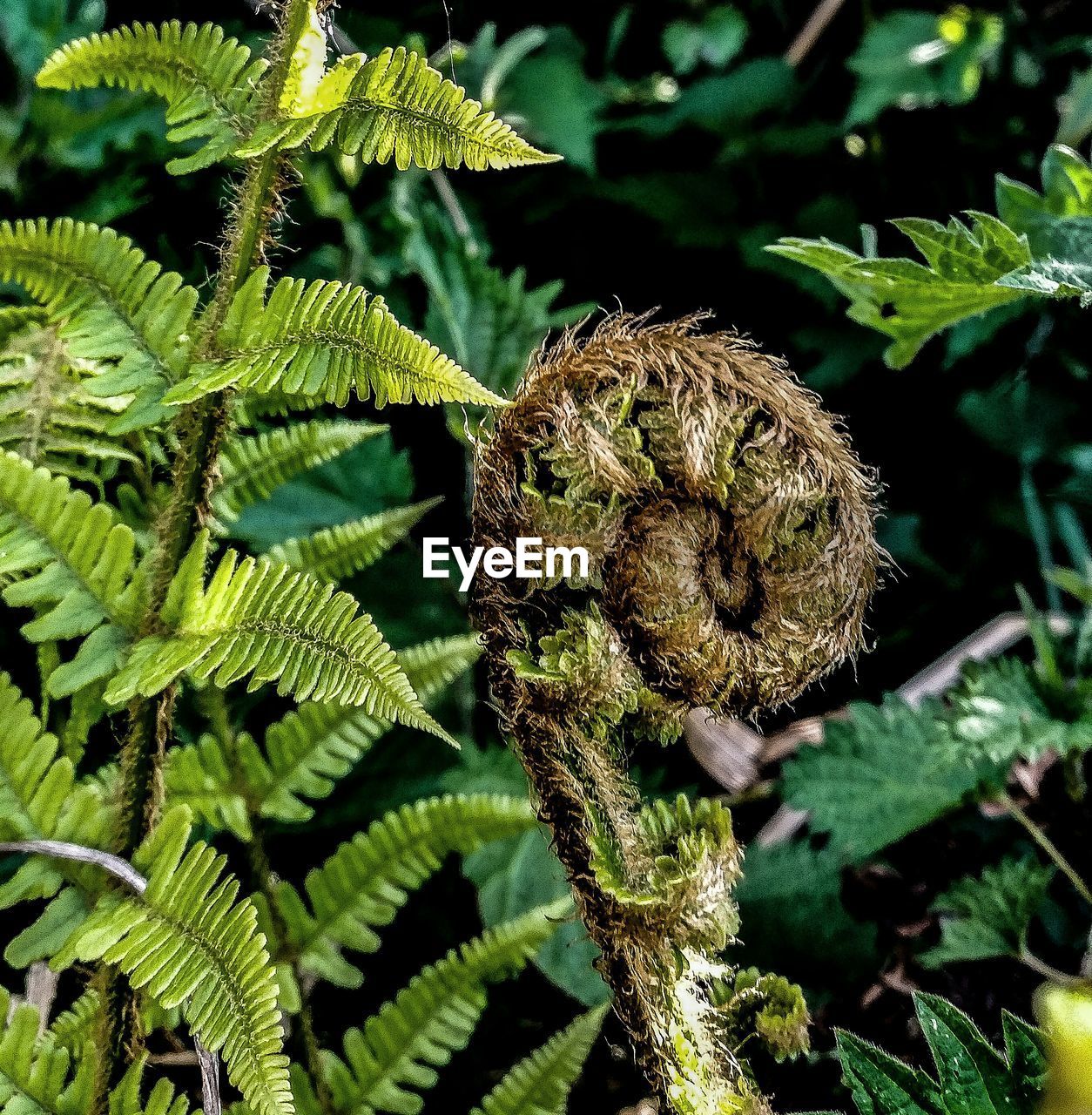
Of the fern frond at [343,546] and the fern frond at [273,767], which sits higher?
the fern frond at [343,546]

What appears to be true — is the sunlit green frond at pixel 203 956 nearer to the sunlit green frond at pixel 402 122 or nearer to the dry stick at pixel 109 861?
the dry stick at pixel 109 861

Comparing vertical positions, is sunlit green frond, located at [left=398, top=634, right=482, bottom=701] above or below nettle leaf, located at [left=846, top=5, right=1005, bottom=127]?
below

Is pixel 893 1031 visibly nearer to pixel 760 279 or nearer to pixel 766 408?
pixel 766 408

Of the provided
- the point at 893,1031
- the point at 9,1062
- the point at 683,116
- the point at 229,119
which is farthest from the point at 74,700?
the point at 683,116

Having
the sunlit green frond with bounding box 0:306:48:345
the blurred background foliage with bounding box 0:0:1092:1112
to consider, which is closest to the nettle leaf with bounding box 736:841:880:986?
the blurred background foliage with bounding box 0:0:1092:1112

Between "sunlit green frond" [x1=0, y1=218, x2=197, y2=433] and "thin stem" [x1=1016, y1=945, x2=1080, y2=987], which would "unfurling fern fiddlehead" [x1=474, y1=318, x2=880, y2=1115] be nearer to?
"sunlit green frond" [x1=0, y1=218, x2=197, y2=433]

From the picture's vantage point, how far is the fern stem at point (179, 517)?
72 centimetres

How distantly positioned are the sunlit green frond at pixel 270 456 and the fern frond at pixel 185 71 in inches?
10.5

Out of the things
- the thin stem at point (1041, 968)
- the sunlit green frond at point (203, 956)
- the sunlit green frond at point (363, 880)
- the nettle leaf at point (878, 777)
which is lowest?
the thin stem at point (1041, 968)

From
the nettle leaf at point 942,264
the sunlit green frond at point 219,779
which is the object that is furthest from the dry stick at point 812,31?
the sunlit green frond at point 219,779

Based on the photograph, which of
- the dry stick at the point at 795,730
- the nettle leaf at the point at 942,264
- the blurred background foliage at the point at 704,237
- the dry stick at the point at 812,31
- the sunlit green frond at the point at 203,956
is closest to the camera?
the sunlit green frond at the point at 203,956

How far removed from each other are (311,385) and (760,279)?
118 cm

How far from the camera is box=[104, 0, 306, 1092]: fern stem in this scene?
72cm

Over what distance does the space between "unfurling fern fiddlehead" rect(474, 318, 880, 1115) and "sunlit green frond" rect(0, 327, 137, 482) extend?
360 millimetres
